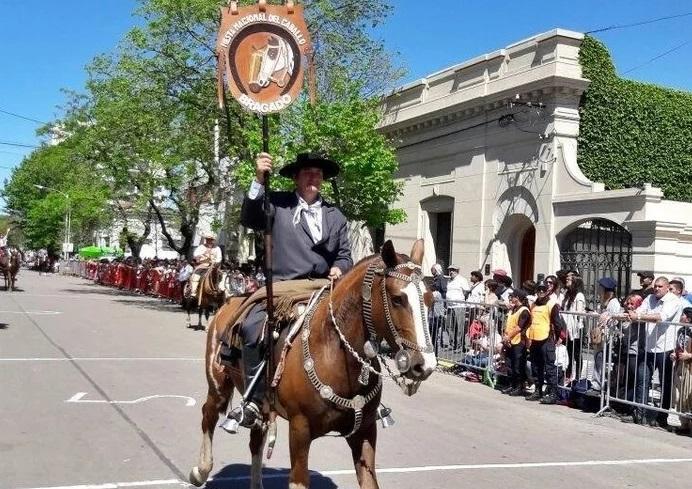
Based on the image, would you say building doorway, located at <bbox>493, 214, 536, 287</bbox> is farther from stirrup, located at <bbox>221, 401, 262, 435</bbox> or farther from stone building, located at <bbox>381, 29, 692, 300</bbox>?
stirrup, located at <bbox>221, 401, 262, 435</bbox>

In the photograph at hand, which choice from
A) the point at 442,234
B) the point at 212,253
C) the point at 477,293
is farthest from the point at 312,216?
the point at 442,234

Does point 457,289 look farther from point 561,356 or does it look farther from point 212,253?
point 212,253

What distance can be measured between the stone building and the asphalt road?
275 inches

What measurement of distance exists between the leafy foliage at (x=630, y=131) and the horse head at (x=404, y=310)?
18.0 metres

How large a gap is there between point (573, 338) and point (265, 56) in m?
8.01

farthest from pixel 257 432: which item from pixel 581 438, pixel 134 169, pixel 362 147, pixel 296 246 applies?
pixel 134 169

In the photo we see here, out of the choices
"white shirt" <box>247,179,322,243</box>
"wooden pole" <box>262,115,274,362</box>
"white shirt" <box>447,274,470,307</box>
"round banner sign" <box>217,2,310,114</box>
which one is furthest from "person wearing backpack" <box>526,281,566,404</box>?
"wooden pole" <box>262,115,274,362</box>

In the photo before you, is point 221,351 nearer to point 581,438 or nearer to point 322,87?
point 581,438

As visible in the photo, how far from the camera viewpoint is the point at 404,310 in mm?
4324

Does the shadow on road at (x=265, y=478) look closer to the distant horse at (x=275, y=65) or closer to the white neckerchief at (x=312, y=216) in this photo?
the white neckerchief at (x=312, y=216)

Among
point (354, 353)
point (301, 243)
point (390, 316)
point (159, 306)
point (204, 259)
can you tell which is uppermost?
point (204, 259)

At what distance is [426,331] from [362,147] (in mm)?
18804

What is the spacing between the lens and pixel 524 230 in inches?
906

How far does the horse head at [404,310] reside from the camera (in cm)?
418
